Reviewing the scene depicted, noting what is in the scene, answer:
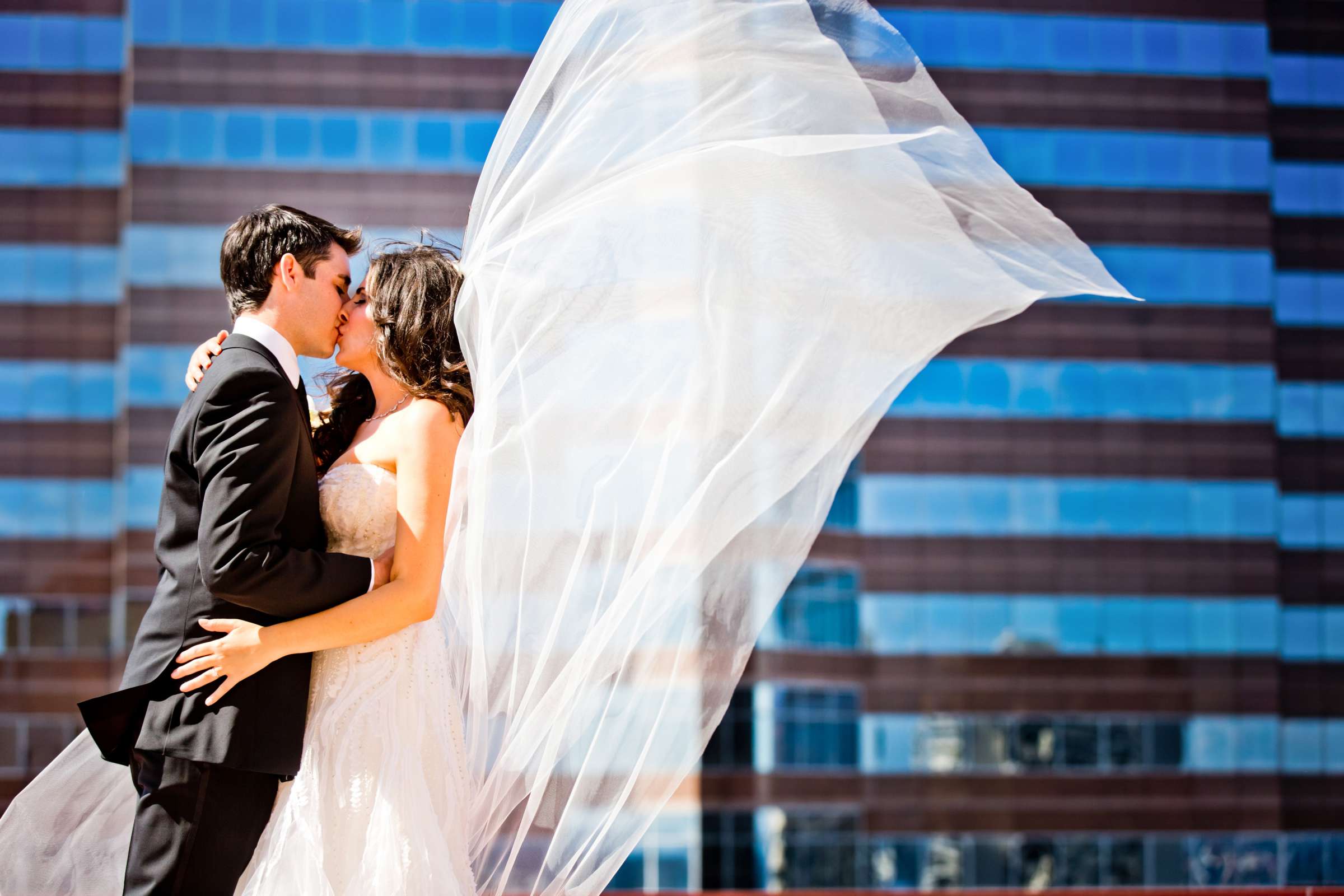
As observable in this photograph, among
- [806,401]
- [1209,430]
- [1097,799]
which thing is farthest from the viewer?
[1209,430]

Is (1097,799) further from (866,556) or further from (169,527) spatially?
(169,527)

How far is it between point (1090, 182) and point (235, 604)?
2574cm

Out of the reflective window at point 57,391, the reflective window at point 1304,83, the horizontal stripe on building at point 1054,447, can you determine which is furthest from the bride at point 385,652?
the reflective window at point 1304,83

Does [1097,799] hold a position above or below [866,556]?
below

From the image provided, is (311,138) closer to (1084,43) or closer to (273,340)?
(1084,43)

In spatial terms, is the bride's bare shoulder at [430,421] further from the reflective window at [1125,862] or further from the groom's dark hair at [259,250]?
the reflective window at [1125,862]

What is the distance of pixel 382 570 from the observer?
2.20 metres

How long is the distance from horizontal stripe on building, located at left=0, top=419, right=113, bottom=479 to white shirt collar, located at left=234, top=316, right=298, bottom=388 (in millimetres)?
23004

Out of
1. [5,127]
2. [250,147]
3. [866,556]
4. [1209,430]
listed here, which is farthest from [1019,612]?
[5,127]

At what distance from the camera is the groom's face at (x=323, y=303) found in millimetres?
2189

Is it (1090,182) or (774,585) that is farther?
(1090,182)

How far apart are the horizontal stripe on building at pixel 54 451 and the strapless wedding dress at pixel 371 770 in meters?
23.0

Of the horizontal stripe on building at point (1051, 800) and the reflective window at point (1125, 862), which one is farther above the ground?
the horizontal stripe on building at point (1051, 800)

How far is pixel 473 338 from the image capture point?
2.31m
